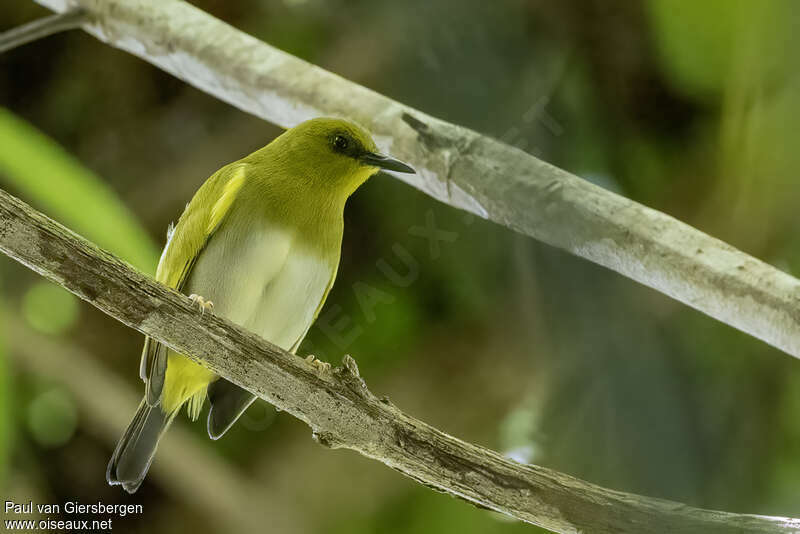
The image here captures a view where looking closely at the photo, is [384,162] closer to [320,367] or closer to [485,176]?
[485,176]

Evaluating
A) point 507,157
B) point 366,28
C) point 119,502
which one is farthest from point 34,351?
point 507,157

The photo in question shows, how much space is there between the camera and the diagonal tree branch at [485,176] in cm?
122

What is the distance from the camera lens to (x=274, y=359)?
1176 mm

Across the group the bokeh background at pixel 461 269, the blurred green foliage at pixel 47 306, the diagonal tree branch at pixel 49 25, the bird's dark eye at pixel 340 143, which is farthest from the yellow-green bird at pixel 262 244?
the blurred green foliage at pixel 47 306

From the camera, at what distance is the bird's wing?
55.3 inches

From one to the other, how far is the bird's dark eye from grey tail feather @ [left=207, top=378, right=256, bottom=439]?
1.48 feet

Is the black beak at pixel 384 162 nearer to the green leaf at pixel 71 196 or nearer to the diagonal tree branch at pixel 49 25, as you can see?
the green leaf at pixel 71 196

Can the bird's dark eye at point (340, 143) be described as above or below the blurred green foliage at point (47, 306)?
above

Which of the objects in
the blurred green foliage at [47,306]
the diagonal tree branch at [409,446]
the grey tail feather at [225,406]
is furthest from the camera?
the blurred green foliage at [47,306]

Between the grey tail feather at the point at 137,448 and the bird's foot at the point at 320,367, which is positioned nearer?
the bird's foot at the point at 320,367

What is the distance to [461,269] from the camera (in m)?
2.07

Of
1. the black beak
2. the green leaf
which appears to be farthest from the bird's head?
the green leaf

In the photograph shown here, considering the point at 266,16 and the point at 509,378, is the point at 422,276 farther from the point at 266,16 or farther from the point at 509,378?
the point at 266,16

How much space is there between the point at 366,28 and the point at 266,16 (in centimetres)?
23
